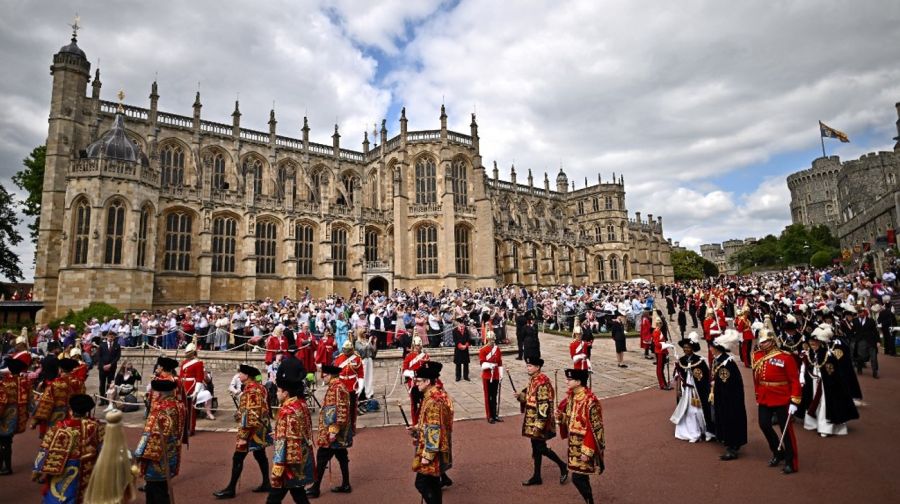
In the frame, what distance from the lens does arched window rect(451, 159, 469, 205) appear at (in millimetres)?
39831

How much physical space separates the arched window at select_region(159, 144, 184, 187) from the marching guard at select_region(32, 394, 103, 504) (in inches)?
1249

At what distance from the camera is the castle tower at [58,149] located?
26.9 meters

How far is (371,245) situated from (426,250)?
195 inches

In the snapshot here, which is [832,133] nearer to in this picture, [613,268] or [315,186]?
[613,268]

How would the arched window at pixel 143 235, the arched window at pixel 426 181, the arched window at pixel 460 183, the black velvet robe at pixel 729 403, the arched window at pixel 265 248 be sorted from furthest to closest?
the arched window at pixel 460 183
the arched window at pixel 426 181
the arched window at pixel 265 248
the arched window at pixel 143 235
the black velvet robe at pixel 729 403

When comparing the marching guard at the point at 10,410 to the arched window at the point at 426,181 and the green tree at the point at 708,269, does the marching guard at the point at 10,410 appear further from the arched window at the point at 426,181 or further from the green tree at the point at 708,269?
the green tree at the point at 708,269

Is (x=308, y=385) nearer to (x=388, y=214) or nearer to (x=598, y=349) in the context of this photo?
(x=598, y=349)

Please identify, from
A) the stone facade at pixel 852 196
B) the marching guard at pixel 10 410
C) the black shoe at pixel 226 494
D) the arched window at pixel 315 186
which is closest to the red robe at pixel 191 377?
the marching guard at pixel 10 410

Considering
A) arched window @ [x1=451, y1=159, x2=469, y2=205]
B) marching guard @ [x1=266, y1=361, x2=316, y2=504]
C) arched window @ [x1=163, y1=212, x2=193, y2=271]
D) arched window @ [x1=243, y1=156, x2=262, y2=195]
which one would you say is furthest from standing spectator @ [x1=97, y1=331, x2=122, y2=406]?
arched window @ [x1=451, y1=159, x2=469, y2=205]

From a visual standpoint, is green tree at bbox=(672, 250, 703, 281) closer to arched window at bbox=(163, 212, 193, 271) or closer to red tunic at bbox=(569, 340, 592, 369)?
arched window at bbox=(163, 212, 193, 271)

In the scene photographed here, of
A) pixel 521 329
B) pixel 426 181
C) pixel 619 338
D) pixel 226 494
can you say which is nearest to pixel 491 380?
pixel 226 494

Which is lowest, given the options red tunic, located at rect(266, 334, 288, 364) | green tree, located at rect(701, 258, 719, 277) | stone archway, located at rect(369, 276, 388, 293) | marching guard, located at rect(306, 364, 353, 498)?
marching guard, located at rect(306, 364, 353, 498)

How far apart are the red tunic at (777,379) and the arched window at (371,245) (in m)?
34.0

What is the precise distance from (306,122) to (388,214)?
35.5 ft
